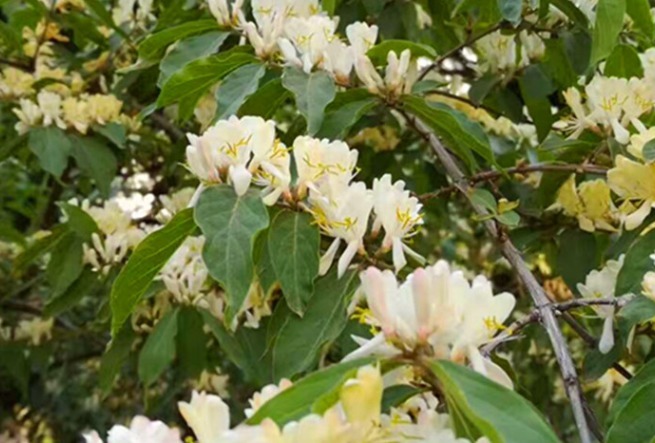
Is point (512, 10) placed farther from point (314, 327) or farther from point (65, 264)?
point (65, 264)

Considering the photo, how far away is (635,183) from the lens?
107 centimetres

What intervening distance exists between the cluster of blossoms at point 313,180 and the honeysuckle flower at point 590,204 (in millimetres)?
478

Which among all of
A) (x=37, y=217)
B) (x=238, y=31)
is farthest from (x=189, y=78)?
(x=37, y=217)

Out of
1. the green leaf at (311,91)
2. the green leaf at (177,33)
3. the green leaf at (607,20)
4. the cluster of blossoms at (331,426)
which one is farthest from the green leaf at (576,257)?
the cluster of blossoms at (331,426)

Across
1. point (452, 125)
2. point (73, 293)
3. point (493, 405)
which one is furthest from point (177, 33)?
point (493, 405)

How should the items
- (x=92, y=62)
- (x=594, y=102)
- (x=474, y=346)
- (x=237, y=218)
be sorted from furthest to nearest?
(x=92, y=62) < (x=594, y=102) < (x=237, y=218) < (x=474, y=346)

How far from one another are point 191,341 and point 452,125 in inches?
21.9

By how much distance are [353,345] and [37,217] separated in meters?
1.65

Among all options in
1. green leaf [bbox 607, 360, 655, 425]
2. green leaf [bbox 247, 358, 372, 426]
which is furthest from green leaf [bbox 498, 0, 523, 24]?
green leaf [bbox 247, 358, 372, 426]

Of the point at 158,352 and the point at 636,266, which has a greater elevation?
the point at 636,266

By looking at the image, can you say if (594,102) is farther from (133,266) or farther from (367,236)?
(133,266)

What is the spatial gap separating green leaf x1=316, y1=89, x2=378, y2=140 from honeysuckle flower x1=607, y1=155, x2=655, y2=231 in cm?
29

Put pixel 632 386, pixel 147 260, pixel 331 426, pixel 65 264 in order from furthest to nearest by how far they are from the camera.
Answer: pixel 65 264 → pixel 147 260 → pixel 632 386 → pixel 331 426

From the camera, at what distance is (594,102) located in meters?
1.29
